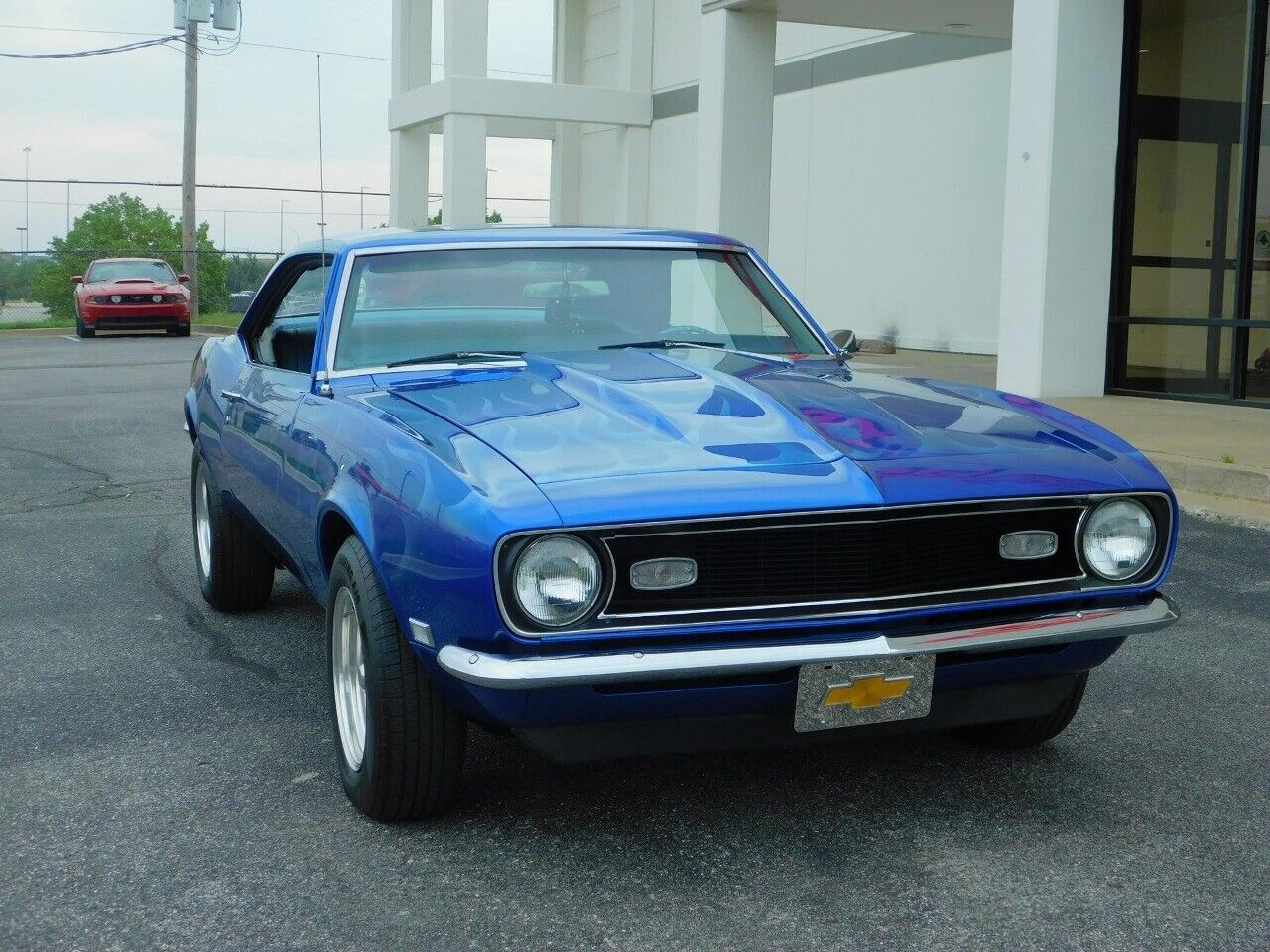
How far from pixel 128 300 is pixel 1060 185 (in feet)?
60.7

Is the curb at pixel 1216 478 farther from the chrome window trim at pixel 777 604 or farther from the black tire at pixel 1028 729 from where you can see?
the chrome window trim at pixel 777 604

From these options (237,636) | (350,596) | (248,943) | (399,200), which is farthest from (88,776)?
(399,200)

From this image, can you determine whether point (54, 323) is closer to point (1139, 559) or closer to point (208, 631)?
point (208, 631)

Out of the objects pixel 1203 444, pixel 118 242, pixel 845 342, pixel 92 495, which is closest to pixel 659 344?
pixel 845 342

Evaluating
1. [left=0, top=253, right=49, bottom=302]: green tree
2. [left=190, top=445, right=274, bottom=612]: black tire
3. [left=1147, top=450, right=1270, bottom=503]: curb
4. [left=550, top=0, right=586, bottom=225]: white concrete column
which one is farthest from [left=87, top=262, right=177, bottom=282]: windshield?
[left=190, top=445, right=274, bottom=612]: black tire

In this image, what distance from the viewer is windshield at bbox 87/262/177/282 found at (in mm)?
26562

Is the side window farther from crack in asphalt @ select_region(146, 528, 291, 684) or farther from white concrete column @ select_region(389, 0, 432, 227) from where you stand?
white concrete column @ select_region(389, 0, 432, 227)

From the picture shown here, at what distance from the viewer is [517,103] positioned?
22.3 metres

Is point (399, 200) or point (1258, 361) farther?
point (399, 200)

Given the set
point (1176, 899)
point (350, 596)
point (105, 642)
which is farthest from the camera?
point (105, 642)

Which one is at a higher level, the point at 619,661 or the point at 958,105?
the point at 958,105

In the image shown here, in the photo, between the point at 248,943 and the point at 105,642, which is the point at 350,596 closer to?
the point at 248,943

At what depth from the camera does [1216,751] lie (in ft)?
12.9

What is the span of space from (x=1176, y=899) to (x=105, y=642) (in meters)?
3.61
